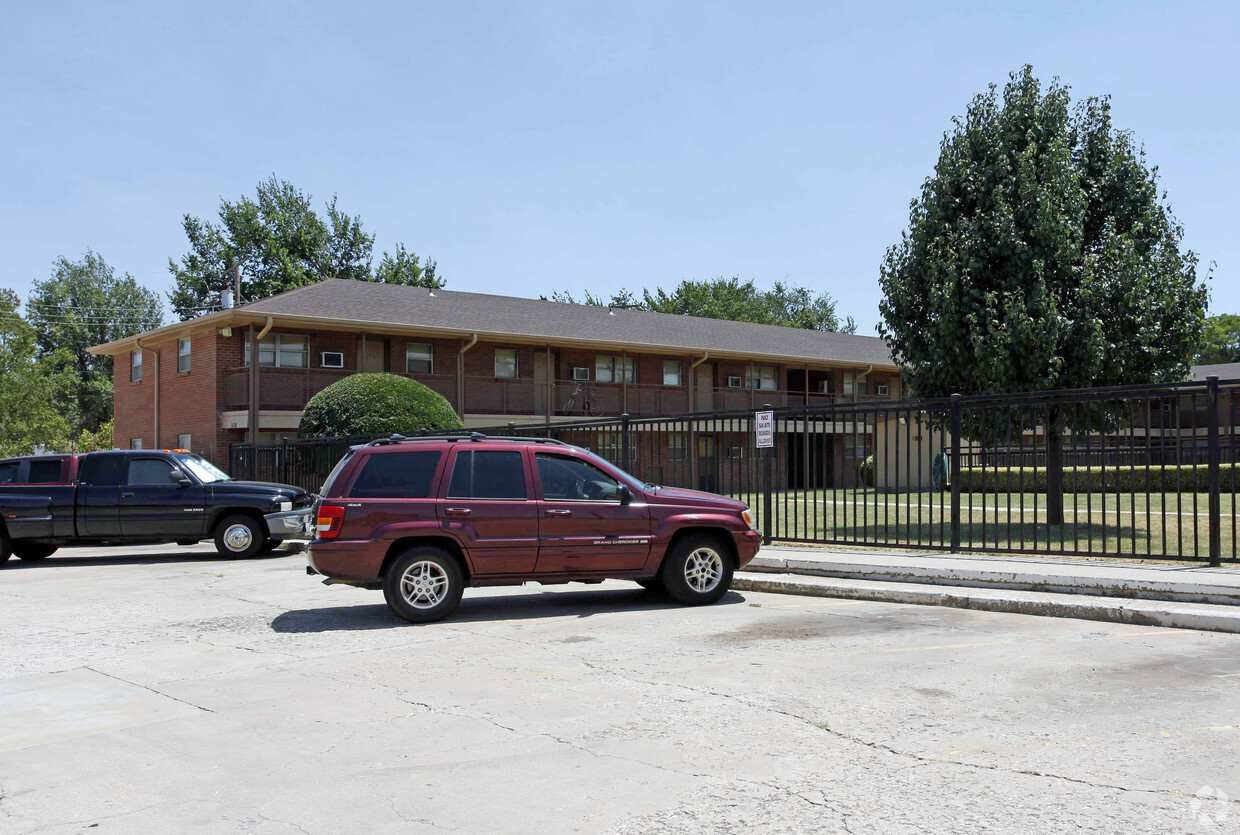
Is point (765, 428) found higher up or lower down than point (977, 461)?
higher up

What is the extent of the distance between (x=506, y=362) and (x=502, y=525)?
2421cm

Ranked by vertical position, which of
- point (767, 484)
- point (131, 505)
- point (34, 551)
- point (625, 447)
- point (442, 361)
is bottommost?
point (34, 551)

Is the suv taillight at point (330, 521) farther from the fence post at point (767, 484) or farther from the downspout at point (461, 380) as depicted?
the downspout at point (461, 380)

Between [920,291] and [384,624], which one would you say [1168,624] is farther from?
[920,291]

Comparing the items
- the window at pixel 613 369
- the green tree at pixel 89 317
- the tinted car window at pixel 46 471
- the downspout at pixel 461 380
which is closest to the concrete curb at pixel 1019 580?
the tinted car window at pixel 46 471

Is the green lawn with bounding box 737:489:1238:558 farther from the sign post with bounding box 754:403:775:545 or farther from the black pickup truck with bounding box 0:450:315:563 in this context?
the black pickup truck with bounding box 0:450:315:563

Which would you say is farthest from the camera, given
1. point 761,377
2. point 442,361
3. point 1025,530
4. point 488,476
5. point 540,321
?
point 761,377

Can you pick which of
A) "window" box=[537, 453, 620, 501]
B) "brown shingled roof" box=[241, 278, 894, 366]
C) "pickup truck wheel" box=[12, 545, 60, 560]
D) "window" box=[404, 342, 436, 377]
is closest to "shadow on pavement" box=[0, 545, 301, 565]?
"pickup truck wheel" box=[12, 545, 60, 560]

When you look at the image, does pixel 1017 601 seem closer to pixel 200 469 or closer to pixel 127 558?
pixel 200 469

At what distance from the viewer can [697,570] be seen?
10539 millimetres

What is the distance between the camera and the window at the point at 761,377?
3986 centimetres

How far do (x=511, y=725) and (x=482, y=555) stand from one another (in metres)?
3.91

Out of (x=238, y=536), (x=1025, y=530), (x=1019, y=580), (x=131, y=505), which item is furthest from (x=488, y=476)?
(x=1025, y=530)

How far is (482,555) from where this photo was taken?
981cm
